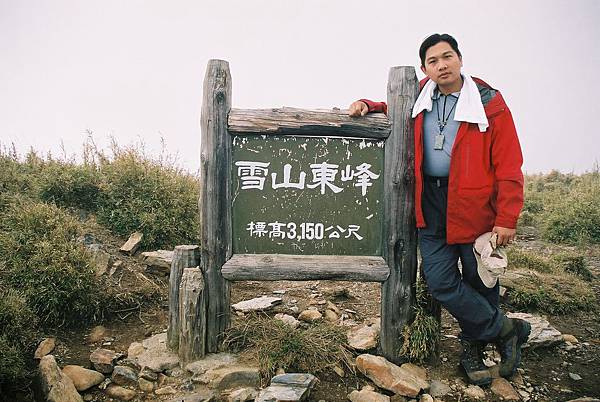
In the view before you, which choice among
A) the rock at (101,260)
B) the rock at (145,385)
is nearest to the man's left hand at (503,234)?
the rock at (145,385)

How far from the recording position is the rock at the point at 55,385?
319cm

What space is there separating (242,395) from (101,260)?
2.62 metres

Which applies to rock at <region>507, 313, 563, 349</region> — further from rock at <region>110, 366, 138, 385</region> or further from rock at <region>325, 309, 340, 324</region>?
rock at <region>110, 366, 138, 385</region>

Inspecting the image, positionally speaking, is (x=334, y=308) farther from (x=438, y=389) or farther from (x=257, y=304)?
(x=438, y=389)

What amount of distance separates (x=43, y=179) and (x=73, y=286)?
2408mm

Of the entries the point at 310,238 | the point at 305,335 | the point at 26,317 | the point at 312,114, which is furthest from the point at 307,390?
the point at 26,317

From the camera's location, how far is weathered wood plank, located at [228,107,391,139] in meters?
3.77

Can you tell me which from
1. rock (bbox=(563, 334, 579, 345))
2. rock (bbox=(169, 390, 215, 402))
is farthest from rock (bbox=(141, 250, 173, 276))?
rock (bbox=(563, 334, 579, 345))

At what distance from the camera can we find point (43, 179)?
6137 mm

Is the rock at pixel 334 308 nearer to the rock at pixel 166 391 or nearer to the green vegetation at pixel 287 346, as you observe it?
the green vegetation at pixel 287 346

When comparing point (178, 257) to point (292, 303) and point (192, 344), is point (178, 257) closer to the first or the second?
point (192, 344)

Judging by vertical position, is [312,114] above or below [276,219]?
above

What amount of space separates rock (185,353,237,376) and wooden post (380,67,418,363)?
4.12 feet

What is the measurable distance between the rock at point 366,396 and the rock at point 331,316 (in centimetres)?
132
